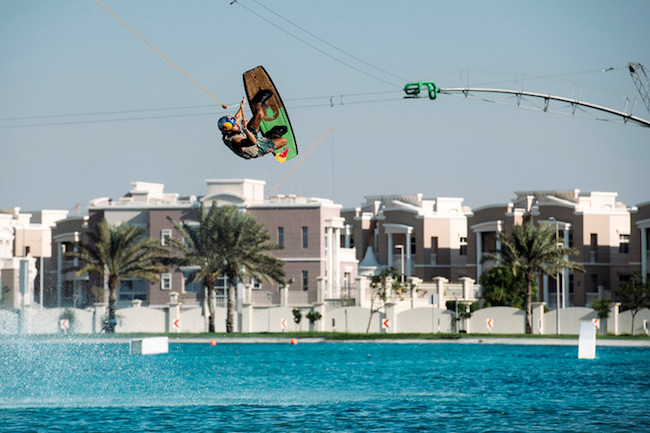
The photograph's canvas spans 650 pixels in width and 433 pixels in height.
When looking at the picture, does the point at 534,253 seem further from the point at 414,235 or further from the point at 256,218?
the point at 414,235

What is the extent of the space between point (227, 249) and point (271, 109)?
46462mm

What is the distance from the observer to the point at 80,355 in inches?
2229

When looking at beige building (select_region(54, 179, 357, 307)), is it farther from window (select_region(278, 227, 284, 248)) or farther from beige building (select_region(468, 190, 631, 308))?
beige building (select_region(468, 190, 631, 308))

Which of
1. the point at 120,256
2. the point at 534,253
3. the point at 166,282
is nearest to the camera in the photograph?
the point at 534,253

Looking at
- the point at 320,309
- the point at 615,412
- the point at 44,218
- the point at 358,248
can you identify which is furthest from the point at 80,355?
the point at 44,218

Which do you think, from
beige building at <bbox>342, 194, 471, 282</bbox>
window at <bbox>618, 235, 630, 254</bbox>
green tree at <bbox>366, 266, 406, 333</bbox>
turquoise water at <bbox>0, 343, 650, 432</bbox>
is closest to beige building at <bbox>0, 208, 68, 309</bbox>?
green tree at <bbox>366, 266, 406, 333</bbox>

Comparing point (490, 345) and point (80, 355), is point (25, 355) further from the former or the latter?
point (490, 345)

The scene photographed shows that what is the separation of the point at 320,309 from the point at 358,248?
2641 cm

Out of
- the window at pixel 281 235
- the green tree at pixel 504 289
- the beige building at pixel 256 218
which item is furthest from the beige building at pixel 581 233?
the window at pixel 281 235

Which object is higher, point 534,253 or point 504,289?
point 534,253

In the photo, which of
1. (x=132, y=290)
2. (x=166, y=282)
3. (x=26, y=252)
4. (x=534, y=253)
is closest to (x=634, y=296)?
(x=534, y=253)

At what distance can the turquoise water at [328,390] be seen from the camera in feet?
96.4

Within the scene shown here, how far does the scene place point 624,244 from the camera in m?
83.8

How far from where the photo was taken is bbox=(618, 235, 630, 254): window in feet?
274
